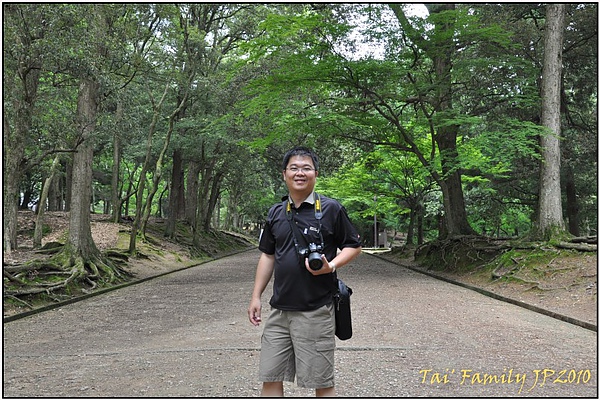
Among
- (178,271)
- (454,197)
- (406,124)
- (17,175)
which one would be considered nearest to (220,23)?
(406,124)

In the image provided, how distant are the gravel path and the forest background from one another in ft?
12.0

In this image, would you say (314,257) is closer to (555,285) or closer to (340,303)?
(340,303)

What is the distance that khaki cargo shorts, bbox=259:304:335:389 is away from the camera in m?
2.82

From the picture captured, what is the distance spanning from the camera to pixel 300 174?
3.00 m

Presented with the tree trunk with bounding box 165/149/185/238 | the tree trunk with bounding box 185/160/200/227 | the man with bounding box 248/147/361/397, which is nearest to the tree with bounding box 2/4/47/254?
the man with bounding box 248/147/361/397

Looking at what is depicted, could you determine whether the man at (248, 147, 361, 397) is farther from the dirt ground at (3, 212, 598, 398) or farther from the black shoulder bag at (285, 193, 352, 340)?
the dirt ground at (3, 212, 598, 398)

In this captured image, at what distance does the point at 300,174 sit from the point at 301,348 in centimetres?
98

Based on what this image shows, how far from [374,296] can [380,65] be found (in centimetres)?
654

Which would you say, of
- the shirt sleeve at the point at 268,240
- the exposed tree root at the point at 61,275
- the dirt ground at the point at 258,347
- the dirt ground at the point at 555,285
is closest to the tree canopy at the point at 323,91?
the exposed tree root at the point at 61,275

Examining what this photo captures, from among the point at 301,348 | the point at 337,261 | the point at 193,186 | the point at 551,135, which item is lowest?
the point at 301,348

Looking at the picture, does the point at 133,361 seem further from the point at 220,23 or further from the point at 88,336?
the point at 220,23

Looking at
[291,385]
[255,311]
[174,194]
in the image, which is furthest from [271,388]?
[174,194]

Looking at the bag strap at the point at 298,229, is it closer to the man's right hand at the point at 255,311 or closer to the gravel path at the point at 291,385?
the man's right hand at the point at 255,311

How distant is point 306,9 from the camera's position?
740 inches
